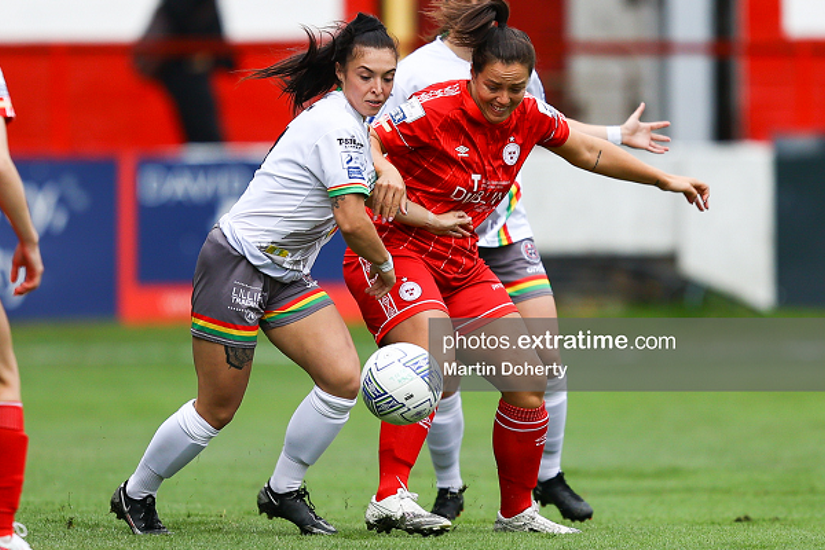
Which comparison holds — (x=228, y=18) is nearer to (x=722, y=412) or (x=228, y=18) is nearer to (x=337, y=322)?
(x=722, y=412)

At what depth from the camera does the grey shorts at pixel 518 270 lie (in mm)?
5977

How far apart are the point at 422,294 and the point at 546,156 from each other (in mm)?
10050

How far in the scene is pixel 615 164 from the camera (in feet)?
18.0

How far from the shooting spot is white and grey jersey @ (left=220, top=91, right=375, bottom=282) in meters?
4.78

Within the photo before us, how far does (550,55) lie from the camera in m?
15.9

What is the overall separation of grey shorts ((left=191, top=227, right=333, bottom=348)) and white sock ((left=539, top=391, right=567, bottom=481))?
5.23ft

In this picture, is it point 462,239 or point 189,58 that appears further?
point 189,58

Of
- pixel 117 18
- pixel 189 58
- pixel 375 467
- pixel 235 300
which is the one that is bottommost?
pixel 375 467

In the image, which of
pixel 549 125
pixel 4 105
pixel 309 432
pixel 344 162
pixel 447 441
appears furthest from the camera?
pixel 447 441

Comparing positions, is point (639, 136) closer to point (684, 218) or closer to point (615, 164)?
point (615, 164)

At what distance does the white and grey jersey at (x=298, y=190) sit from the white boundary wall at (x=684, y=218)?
31.8 ft

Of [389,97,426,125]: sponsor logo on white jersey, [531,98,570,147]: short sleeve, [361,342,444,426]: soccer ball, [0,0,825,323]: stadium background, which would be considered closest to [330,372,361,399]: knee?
[361,342,444,426]: soccer ball

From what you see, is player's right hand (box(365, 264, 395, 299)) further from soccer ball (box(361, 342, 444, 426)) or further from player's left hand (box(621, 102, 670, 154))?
player's left hand (box(621, 102, 670, 154))

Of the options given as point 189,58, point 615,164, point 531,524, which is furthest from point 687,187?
point 189,58
